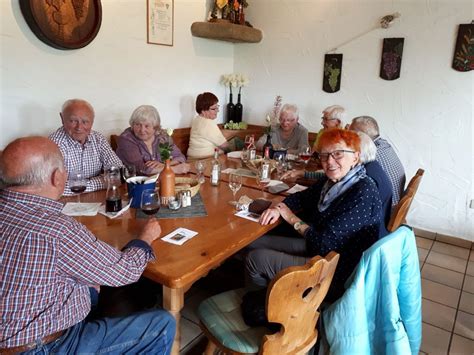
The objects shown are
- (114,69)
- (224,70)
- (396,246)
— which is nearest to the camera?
(396,246)

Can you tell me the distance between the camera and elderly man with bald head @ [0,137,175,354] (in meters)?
Answer: 0.99

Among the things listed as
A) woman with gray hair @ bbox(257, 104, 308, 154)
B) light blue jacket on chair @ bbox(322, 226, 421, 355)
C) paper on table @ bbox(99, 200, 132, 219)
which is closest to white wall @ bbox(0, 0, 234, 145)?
woman with gray hair @ bbox(257, 104, 308, 154)

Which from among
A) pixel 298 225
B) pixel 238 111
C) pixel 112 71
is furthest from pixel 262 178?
pixel 238 111

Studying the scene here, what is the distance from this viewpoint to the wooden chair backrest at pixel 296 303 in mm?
1121

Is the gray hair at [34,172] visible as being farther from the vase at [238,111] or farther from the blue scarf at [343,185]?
the vase at [238,111]

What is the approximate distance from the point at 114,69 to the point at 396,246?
2735 mm

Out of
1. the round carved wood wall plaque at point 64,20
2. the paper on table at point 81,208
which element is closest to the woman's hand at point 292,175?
the paper on table at point 81,208

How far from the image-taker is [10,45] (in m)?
2.45

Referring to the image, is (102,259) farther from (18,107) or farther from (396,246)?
(18,107)

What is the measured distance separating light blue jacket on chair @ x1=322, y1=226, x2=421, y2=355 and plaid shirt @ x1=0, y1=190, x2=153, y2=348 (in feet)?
2.92

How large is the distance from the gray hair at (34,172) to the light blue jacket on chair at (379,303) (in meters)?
1.12

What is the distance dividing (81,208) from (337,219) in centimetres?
122

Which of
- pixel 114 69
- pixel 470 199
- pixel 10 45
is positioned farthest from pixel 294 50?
pixel 10 45

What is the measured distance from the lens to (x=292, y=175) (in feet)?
8.27
